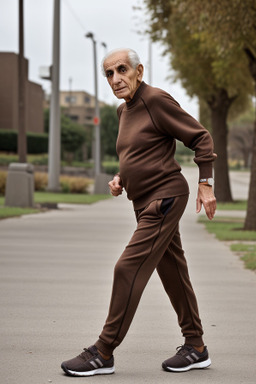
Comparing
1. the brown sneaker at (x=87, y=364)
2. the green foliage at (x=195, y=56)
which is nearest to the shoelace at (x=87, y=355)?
the brown sneaker at (x=87, y=364)

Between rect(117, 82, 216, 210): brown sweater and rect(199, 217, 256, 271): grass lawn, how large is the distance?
238 inches

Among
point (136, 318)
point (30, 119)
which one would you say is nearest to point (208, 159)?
point (136, 318)

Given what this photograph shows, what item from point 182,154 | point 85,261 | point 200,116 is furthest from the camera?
point 182,154

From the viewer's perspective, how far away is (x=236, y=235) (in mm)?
15953

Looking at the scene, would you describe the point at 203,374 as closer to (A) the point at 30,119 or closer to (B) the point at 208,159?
(B) the point at 208,159

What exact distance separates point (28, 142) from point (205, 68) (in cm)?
3134

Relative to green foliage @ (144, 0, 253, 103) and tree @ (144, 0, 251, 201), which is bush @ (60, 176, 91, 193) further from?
green foliage @ (144, 0, 253, 103)

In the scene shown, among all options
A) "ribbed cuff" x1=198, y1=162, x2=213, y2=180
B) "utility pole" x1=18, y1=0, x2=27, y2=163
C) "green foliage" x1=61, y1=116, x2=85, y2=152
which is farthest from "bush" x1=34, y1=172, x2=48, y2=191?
"green foliage" x1=61, y1=116, x2=85, y2=152

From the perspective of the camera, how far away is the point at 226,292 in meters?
8.96

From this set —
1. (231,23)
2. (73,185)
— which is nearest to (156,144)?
(231,23)

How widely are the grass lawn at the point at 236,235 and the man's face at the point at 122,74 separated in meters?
6.21

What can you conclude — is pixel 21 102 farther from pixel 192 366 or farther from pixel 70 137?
pixel 70 137

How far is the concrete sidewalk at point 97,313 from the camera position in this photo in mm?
5367

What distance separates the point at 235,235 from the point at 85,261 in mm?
5049
